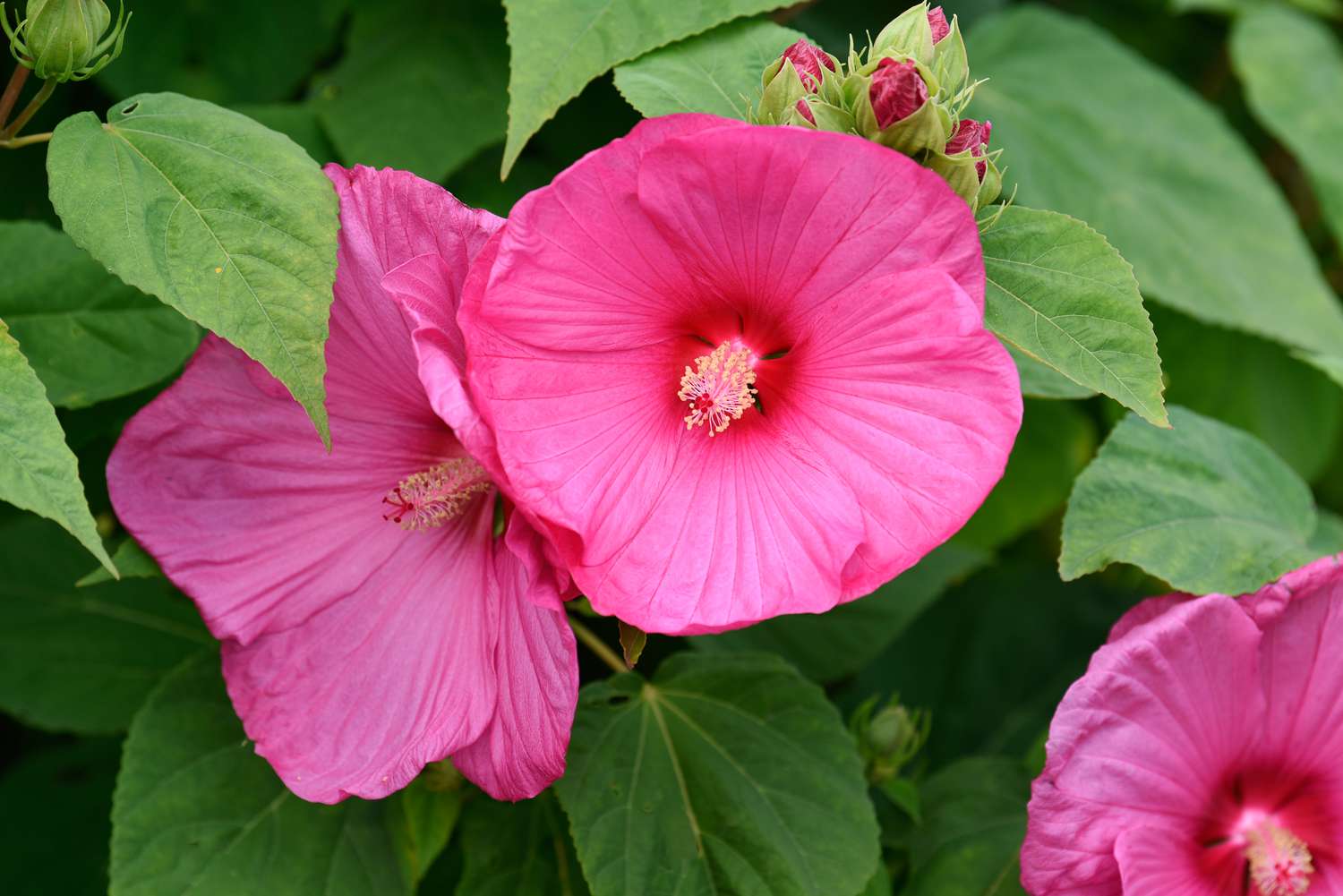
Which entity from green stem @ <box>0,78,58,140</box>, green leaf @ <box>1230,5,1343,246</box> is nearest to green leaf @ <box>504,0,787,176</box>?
green stem @ <box>0,78,58,140</box>

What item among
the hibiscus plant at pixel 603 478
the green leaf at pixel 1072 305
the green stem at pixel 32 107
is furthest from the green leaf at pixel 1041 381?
the green stem at pixel 32 107

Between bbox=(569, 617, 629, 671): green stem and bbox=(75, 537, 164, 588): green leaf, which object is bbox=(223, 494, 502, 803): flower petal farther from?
bbox=(569, 617, 629, 671): green stem

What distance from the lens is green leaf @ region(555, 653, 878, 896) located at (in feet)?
3.88

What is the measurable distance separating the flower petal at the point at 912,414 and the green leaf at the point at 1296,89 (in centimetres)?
136

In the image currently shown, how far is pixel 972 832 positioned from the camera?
1368 mm

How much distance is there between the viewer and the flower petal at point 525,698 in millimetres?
1016

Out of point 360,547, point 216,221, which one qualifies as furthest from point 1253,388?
point 216,221

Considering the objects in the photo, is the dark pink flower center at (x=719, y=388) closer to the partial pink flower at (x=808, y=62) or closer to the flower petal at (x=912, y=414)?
the flower petal at (x=912, y=414)

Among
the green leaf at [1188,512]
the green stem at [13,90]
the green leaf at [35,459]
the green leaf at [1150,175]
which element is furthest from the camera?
the green leaf at [1150,175]

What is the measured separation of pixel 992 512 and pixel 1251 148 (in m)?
0.94

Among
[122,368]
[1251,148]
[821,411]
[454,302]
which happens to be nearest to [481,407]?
[454,302]

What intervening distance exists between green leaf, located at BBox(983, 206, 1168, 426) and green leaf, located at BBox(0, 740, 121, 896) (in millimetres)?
1314

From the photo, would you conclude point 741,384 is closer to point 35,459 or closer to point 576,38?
point 576,38

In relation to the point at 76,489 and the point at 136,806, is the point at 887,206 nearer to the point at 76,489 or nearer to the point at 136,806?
the point at 76,489
